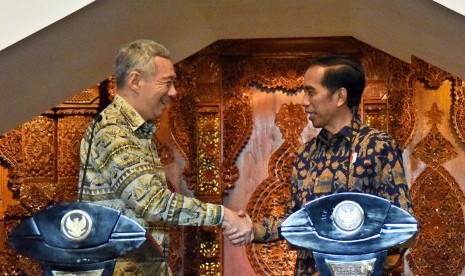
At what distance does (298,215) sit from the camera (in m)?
2.69

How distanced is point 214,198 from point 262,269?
438mm

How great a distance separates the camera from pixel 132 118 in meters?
3.27

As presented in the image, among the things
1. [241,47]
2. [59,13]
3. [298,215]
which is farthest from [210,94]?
[298,215]

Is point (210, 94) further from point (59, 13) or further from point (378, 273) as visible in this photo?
point (378, 273)

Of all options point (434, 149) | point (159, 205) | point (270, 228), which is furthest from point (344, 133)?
point (434, 149)

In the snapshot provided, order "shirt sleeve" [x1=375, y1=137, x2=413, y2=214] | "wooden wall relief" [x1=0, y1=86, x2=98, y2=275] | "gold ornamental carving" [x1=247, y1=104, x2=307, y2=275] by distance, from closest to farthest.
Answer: "shirt sleeve" [x1=375, y1=137, x2=413, y2=214] < "wooden wall relief" [x1=0, y1=86, x2=98, y2=275] < "gold ornamental carving" [x1=247, y1=104, x2=307, y2=275]

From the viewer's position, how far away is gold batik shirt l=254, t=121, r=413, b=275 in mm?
3238

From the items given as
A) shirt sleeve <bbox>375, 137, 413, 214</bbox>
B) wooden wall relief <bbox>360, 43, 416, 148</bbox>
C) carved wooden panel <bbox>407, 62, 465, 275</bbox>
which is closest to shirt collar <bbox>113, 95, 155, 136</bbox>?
shirt sleeve <bbox>375, 137, 413, 214</bbox>

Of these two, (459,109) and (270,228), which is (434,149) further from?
(270,228)

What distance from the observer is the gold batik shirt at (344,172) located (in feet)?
10.6

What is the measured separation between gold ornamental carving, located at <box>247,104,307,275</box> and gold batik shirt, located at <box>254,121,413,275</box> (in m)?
2.03

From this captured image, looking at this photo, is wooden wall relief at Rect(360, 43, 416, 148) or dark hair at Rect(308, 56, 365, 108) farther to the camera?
wooden wall relief at Rect(360, 43, 416, 148)

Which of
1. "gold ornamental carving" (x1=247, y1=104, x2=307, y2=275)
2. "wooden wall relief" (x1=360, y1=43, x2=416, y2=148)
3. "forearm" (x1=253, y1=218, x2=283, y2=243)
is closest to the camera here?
"forearm" (x1=253, y1=218, x2=283, y2=243)

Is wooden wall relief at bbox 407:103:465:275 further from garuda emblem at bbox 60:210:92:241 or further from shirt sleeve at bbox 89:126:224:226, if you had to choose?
garuda emblem at bbox 60:210:92:241
